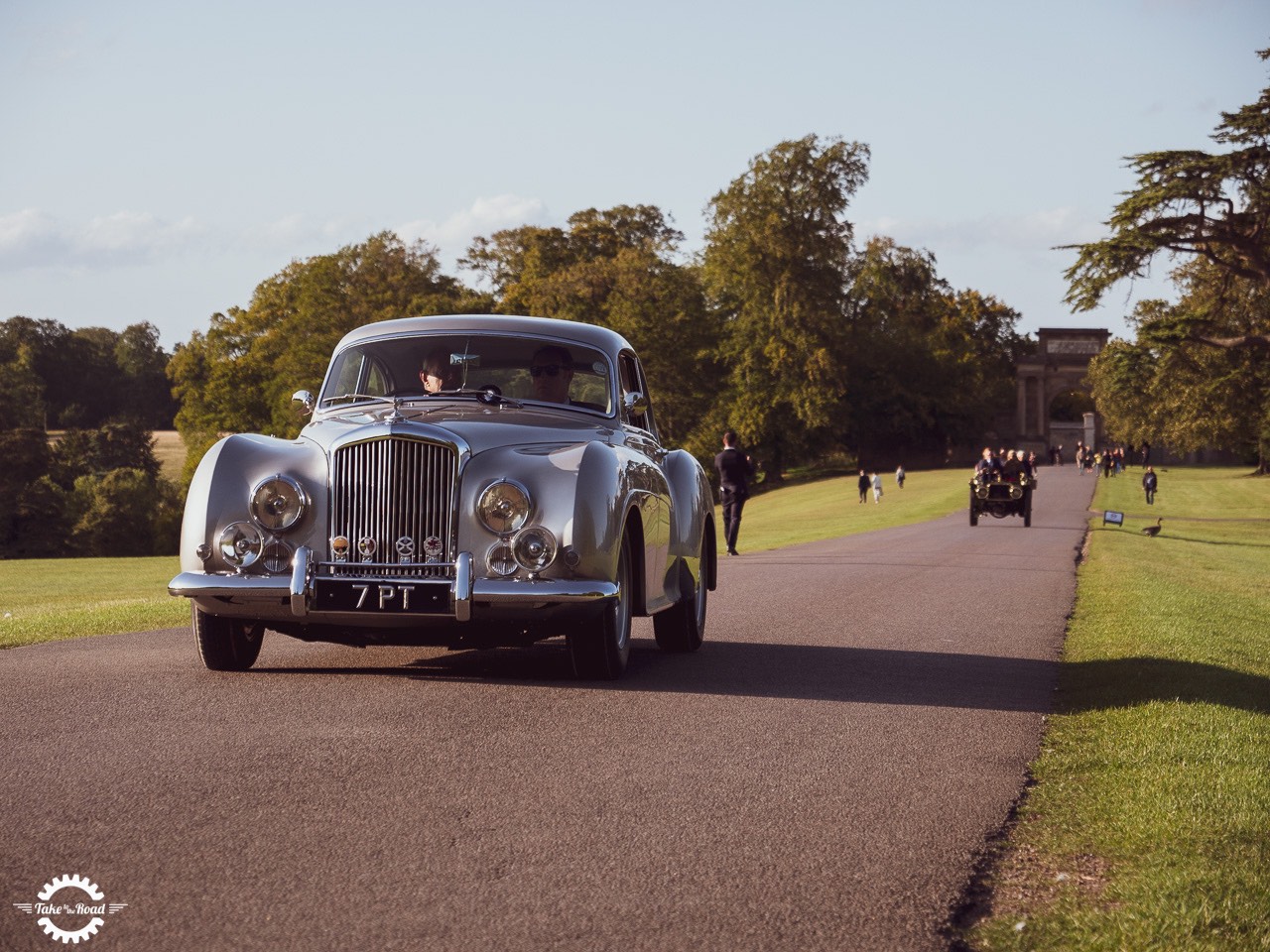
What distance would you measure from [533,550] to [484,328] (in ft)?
8.11

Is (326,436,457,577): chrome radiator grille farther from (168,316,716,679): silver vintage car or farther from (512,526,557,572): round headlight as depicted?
(512,526,557,572): round headlight

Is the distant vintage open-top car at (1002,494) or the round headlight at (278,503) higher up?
the round headlight at (278,503)

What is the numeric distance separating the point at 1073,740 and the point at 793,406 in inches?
3213

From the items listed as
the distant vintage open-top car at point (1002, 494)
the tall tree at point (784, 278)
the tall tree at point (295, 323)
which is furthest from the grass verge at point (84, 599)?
the tall tree at point (784, 278)

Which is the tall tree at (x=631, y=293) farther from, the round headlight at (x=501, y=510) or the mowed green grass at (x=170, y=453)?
the round headlight at (x=501, y=510)

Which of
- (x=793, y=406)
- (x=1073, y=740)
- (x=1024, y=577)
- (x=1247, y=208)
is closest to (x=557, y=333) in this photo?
(x=1073, y=740)

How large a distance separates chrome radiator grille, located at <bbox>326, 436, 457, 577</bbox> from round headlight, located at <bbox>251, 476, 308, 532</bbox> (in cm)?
20

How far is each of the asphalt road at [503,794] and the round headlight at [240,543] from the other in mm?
674

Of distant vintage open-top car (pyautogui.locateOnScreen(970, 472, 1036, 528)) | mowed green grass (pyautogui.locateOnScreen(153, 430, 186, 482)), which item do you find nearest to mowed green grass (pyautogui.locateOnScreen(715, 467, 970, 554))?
distant vintage open-top car (pyautogui.locateOnScreen(970, 472, 1036, 528))

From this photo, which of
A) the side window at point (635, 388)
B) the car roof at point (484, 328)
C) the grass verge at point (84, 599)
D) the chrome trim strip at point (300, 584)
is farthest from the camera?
the grass verge at point (84, 599)

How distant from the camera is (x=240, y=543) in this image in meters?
8.70

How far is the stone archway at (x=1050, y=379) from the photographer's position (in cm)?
12056

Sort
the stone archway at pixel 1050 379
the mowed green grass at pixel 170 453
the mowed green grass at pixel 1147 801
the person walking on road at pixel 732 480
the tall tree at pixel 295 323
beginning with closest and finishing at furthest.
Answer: the mowed green grass at pixel 1147 801 → the person walking on road at pixel 732 480 → the tall tree at pixel 295 323 → the mowed green grass at pixel 170 453 → the stone archway at pixel 1050 379

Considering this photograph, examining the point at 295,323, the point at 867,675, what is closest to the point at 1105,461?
the point at 295,323
